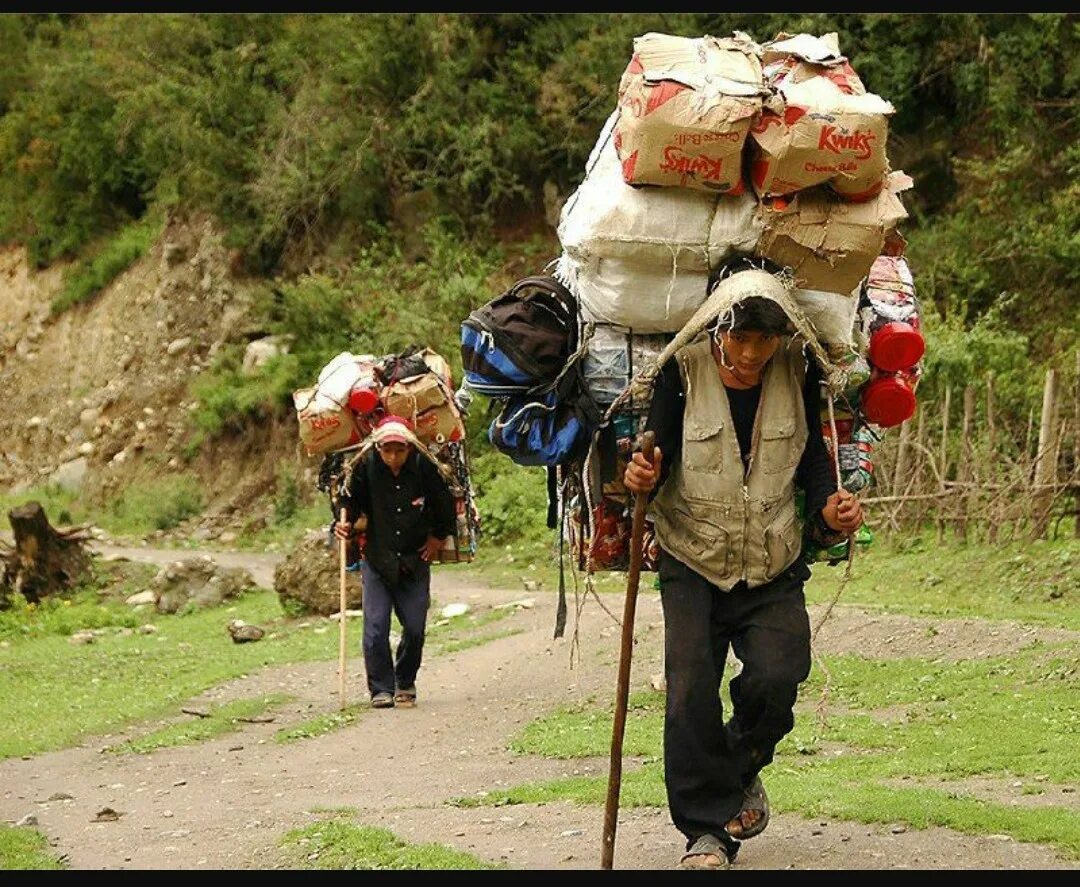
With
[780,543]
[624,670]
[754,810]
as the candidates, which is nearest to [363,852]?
[624,670]

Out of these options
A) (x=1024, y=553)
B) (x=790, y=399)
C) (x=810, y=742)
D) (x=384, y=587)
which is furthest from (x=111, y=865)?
(x=1024, y=553)

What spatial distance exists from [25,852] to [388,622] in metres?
4.78

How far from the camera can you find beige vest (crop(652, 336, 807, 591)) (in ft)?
21.5

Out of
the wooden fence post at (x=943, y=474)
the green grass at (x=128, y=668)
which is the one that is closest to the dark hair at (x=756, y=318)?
the green grass at (x=128, y=668)

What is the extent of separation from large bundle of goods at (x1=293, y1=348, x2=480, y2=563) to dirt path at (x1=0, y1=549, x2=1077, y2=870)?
1.48m

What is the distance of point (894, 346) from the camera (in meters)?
6.94

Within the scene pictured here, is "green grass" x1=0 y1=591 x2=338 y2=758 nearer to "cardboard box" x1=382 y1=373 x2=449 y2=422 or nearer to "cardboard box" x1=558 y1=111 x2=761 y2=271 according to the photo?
"cardboard box" x1=382 y1=373 x2=449 y2=422

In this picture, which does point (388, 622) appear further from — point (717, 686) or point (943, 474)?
point (943, 474)

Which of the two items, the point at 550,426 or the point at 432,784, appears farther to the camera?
the point at 432,784

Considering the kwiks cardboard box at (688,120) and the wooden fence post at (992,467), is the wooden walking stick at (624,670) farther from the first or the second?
the wooden fence post at (992,467)

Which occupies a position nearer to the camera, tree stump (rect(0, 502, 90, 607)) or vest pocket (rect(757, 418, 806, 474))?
vest pocket (rect(757, 418, 806, 474))

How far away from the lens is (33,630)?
19469 mm

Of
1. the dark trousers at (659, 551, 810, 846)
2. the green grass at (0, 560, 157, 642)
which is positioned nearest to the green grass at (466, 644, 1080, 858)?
the dark trousers at (659, 551, 810, 846)

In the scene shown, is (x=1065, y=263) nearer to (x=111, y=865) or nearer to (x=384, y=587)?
(x=384, y=587)
